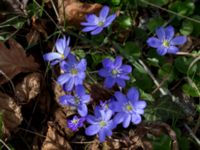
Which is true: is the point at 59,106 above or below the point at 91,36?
below

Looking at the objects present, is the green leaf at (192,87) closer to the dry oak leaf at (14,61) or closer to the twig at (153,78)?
the twig at (153,78)

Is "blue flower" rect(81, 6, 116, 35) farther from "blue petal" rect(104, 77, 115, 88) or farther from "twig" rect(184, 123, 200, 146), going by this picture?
"twig" rect(184, 123, 200, 146)

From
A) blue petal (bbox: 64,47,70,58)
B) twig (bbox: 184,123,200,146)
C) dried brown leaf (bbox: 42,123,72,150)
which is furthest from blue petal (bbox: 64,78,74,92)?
twig (bbox: 184,123,200,146)

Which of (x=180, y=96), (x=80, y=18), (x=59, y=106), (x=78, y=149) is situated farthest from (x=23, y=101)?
(x=180, y=96)

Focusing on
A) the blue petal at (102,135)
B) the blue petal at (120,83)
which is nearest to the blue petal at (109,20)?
the blue petal at (120,83)

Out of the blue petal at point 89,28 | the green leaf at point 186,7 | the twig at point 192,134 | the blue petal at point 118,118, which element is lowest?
the twig at point 192,134

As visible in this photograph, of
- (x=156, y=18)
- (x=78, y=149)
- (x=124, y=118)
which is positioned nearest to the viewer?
(x=124, y=118)

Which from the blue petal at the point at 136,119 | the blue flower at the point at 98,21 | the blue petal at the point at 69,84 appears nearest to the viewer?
the blue petal at the point at 136,119

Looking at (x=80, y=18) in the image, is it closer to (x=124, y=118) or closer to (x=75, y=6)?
(x=75, y=6)
